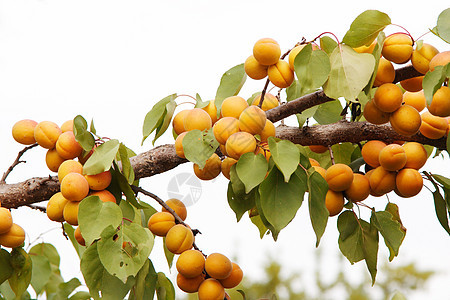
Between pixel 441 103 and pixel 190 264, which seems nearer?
pixel 441 103

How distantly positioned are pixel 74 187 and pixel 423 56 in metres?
0.64

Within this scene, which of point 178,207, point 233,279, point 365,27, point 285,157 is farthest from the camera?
point 178,207

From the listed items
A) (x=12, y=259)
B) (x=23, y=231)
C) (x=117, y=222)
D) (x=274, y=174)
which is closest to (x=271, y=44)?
(x=274, y=174)

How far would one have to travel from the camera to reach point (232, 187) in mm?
877

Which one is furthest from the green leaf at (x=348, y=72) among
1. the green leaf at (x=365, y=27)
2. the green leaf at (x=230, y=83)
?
the green leaf at (x=230, y=83)

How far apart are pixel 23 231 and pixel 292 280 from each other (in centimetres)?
525

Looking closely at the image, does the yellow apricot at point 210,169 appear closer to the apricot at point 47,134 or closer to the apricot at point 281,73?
the apricot at point 281,73

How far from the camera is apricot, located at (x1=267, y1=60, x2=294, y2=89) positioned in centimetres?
92

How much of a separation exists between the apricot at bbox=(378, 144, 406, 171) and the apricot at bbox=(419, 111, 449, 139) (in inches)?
2.8

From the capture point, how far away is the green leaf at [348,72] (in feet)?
2.70

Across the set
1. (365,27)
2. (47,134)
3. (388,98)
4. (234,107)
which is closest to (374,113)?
(388,98)

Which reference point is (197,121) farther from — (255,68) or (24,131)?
(24,131)

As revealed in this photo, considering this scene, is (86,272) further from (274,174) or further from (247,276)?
(247,276)

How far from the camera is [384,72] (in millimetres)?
907
